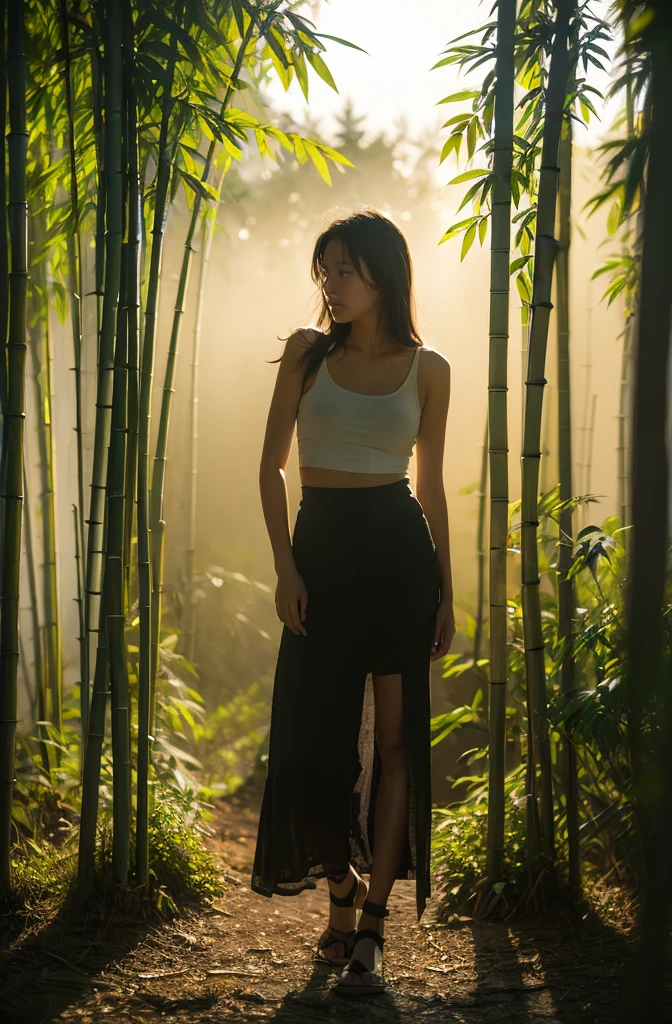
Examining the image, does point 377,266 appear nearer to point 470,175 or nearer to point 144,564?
point 470,175

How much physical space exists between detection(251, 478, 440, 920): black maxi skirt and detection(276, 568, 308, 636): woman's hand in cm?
2

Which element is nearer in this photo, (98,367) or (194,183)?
(98,367)

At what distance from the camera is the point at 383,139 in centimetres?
591

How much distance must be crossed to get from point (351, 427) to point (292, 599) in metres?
0.34

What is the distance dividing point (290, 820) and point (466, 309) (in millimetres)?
3863

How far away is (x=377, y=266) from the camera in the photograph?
65.5 inches

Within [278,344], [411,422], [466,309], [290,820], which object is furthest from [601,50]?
[278,344]

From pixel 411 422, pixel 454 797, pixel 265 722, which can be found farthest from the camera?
pixel 265 722

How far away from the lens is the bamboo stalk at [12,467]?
1.73m

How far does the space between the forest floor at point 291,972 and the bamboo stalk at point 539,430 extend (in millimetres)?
191

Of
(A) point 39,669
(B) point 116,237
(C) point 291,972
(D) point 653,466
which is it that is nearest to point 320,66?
(B) point 116,237

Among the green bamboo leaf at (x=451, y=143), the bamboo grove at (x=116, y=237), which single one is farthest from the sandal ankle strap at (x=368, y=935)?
the green bamboo leaf at (x=451, y=143)

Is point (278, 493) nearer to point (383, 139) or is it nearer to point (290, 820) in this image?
point (290, 820)

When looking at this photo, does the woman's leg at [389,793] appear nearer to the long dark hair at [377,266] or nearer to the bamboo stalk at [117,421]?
the bamboo stalk at [117,421]
